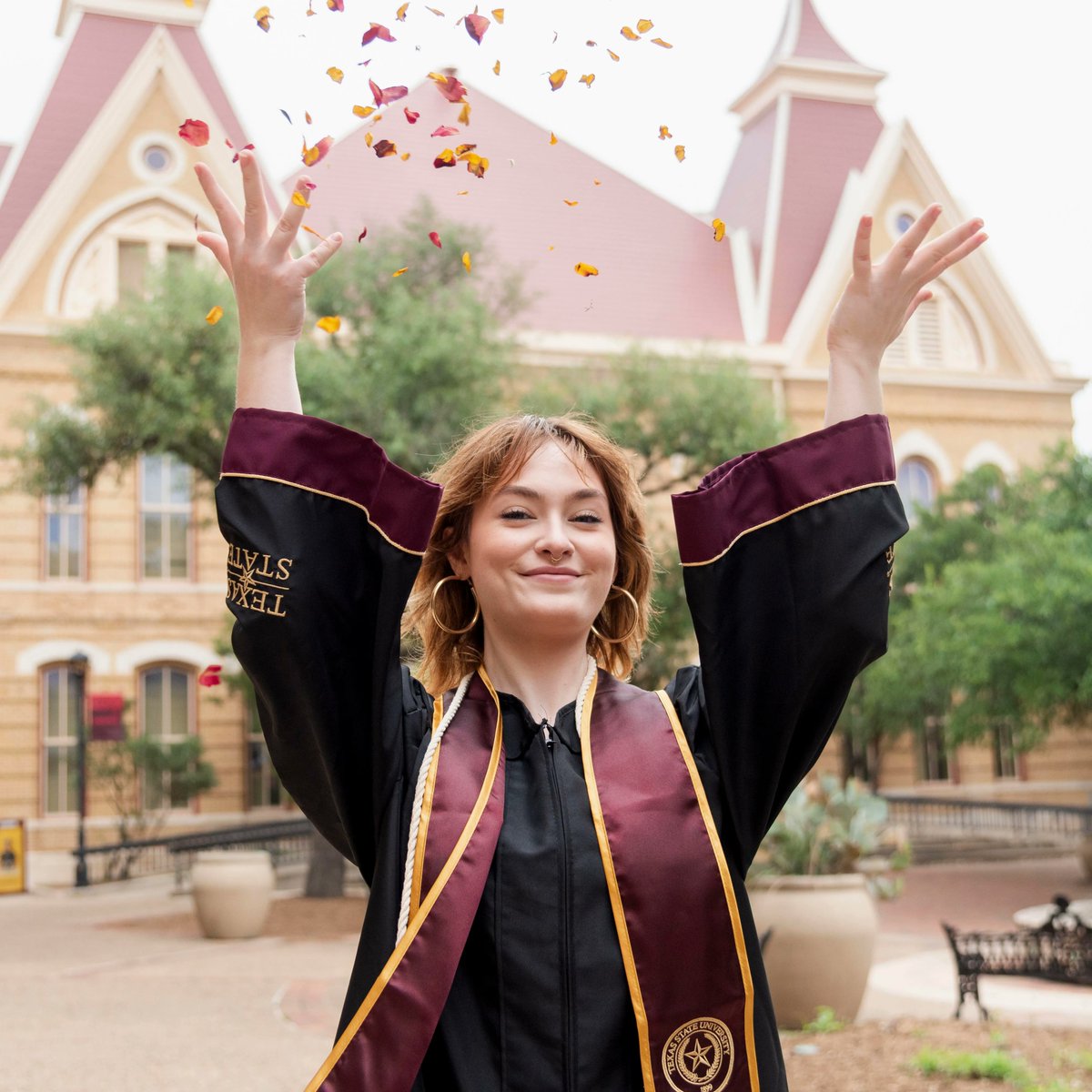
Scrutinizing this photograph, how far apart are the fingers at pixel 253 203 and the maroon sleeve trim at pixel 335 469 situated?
0.96ft

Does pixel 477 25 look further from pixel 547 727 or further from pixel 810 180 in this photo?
pixel 810 180

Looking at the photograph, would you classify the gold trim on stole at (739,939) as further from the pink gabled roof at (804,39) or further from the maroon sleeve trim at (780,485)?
the pink gabled roof at (804,39)

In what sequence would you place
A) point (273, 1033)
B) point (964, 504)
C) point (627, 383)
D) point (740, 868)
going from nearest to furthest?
point (740, 868) < point (273, 1033) < point (627, 383) < point (964, 504)

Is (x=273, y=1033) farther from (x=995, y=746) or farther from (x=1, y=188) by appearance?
(x=995, y=746)

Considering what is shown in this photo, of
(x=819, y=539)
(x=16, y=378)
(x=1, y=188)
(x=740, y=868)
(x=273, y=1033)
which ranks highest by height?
(x=1, y=188)

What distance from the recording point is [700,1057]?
6.98 feet

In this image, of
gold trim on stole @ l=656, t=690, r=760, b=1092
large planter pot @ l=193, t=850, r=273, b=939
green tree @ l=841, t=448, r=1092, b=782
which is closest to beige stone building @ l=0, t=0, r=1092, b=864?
green tree @ l=841, t=448, r=1092, b=782

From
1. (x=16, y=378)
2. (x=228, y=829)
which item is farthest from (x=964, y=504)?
(x=16, y=378)

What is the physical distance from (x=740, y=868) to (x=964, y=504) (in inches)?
885

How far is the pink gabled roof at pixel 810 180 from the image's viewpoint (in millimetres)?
25156

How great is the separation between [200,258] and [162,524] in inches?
201

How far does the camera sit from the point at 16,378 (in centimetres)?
2111

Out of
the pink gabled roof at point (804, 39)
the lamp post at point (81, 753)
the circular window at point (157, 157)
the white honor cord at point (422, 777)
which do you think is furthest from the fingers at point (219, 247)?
the pink gabled roof at point (804, 39)

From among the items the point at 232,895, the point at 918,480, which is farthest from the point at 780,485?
the point at 918,480
